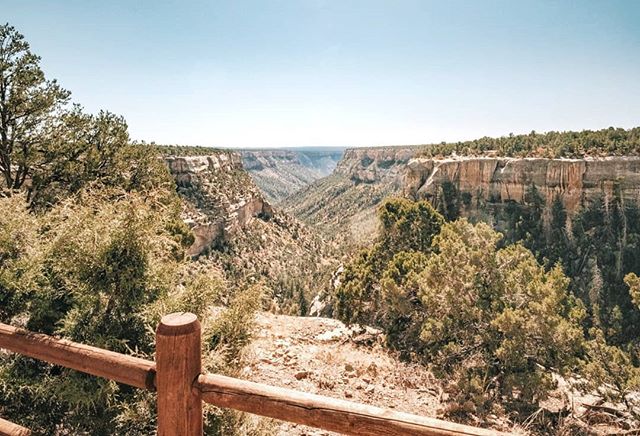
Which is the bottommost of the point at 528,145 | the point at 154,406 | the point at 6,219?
the point at 154,406

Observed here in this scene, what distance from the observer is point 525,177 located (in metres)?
36.1

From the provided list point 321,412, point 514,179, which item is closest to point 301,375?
point 321,412

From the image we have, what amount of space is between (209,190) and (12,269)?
49511mm

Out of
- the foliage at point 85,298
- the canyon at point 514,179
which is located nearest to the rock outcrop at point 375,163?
the canyon at point 514,179

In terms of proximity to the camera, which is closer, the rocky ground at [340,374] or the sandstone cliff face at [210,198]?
the rocky ground at [340,374]

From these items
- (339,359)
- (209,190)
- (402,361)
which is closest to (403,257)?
(402,361)

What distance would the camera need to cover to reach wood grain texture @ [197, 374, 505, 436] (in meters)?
1.57

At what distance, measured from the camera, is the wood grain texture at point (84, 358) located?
6.19 feet

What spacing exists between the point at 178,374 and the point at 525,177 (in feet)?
130

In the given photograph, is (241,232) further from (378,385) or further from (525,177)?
(378,385)

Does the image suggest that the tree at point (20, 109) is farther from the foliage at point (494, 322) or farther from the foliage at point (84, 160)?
the foliage at point (494, 322)

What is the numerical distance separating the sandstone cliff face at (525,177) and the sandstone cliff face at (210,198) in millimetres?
23256

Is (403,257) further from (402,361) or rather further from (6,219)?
(6,219)

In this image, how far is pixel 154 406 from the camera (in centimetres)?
411
